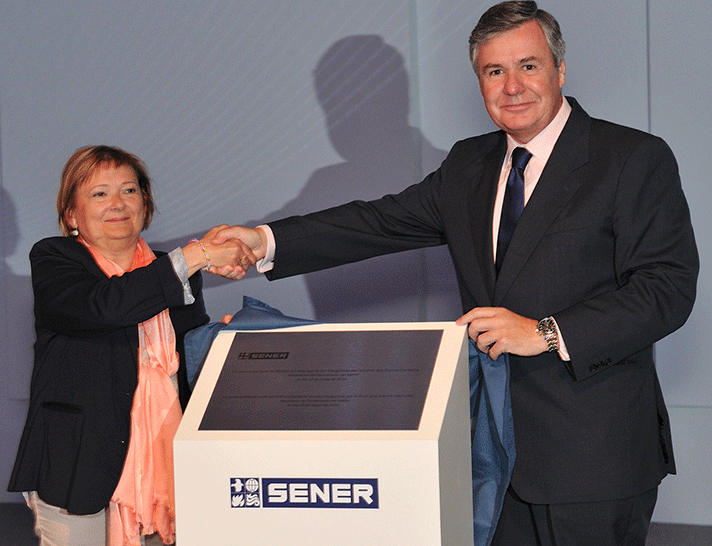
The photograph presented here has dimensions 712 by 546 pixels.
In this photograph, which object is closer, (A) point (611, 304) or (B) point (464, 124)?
(A) point (611, 304)

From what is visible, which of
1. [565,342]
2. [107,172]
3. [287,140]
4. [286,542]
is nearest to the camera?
[286,542]

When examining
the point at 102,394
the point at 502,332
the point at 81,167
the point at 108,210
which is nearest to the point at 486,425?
the point at 502,332

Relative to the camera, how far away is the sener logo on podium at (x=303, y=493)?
144cm

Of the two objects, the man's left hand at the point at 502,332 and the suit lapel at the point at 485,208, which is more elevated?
the suit lapel at the point at 485,208

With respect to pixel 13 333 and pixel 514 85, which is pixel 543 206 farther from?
pixel 13 333

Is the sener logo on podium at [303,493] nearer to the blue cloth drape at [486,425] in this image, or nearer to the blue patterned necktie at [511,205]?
the blue cloth drape at [486,425]

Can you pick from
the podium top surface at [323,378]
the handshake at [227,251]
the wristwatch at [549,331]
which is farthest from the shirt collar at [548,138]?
the handshake at [227,251]

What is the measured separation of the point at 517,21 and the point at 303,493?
1291mm

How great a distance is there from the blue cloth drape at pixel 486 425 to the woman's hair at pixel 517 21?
80 centimetres

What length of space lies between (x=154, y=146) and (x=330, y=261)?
175cm

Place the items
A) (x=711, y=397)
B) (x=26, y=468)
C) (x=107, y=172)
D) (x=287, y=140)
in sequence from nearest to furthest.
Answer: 1. (x=26, y=468)
2. (x=107, y=172)
3. (x=711, y=397)
4. (x=287, y=140)

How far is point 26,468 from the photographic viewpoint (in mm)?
2219

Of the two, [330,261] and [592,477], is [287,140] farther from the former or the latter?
[592,477]

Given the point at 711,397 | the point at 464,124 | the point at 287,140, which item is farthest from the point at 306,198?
the point at 711,397
